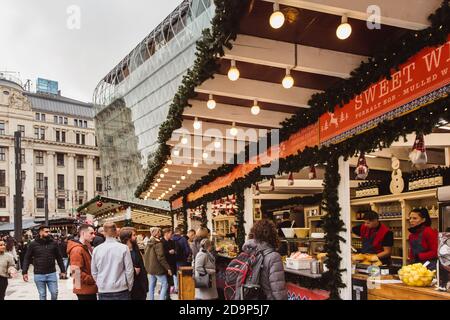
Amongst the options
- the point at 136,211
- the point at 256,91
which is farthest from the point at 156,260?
the point at 136,211

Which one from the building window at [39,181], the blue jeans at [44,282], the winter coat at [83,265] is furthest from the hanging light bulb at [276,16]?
the building window at [39,181]

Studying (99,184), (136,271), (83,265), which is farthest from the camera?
(99,184)

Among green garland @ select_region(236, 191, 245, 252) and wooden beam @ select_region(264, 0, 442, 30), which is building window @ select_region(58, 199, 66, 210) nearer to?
green garland @ select_region(236, 191, 245, 252)

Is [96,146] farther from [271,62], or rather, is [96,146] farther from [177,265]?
[271,62]

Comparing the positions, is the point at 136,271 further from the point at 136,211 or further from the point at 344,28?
the point at 136,211

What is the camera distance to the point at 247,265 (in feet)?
14.1

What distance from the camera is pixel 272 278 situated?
4.15 meters

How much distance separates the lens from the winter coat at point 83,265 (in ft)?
19.8

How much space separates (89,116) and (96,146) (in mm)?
4543

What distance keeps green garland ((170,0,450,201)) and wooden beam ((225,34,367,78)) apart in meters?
0.15

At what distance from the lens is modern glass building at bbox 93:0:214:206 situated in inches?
1626

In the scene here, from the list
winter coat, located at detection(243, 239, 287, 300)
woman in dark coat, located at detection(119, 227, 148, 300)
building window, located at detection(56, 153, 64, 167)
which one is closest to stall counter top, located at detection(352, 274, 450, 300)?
winter coat, located at detection(243, 239, 287, 300)

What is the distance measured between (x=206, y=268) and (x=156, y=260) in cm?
277

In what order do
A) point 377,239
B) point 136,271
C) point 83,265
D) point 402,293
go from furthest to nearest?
point 136,271, point 377,239, point 83,265, point 402,293
